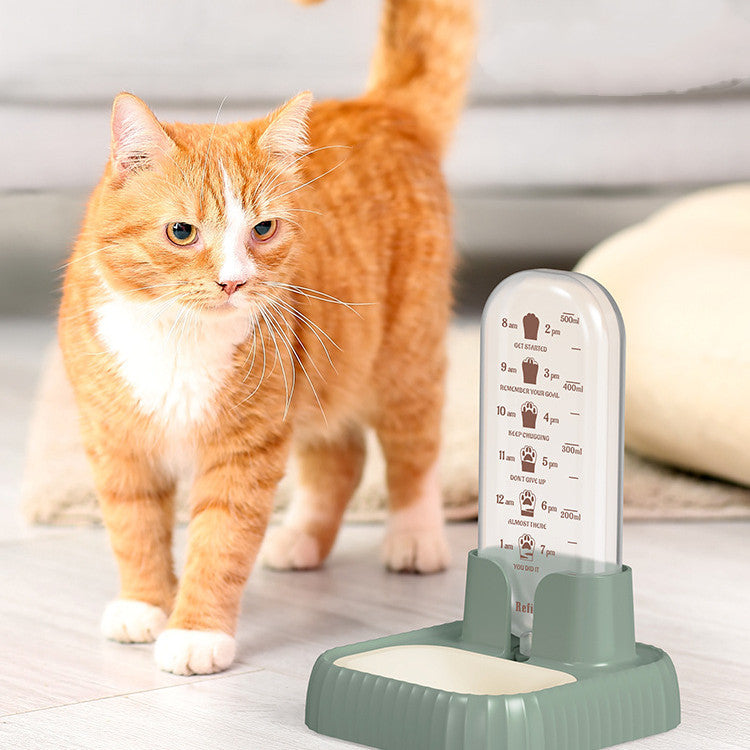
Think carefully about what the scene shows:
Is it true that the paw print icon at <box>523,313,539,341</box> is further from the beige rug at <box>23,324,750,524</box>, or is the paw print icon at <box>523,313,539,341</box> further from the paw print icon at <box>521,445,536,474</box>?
the beige rug at <box>23,324,750,524</box>

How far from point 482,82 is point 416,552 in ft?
6.15

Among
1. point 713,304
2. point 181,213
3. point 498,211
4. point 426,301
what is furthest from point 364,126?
point 498,211

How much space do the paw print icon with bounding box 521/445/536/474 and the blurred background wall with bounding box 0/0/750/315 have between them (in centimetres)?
198

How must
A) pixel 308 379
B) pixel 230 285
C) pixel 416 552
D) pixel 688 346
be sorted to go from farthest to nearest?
1. pixel 688 346
2. pixel 416 552
3. pixel 308 379
4. pixel 230 285

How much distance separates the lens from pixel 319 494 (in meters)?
1.89

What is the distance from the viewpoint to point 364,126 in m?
1.78

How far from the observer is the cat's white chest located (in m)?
1.44

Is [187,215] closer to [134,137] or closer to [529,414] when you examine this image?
[134,137]

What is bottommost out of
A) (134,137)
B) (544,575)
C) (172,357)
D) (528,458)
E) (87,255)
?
(544,575)

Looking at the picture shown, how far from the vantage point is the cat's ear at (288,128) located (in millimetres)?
1440

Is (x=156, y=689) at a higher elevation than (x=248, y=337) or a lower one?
lower

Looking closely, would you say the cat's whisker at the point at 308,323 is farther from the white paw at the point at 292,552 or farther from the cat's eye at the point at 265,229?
the white paw at the point at 292,552

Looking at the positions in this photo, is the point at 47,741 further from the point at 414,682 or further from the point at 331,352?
the point at 331,352

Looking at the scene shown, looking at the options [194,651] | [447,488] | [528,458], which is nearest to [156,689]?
[194,651]
